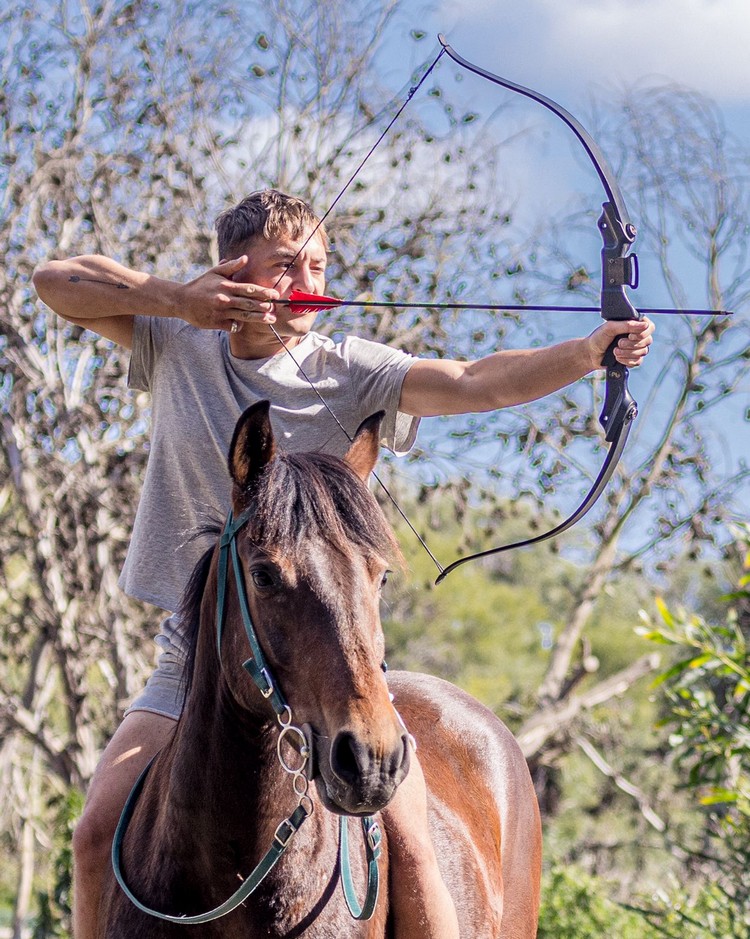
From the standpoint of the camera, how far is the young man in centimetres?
292

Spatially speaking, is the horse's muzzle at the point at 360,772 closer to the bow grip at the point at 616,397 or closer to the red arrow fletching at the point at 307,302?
the bow grip at the point at 616,397

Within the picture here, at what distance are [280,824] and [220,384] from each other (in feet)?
4.06

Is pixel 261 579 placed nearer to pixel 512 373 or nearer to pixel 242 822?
pixel 242 822

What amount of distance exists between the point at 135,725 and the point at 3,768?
293 inches

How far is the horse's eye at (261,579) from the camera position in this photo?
2.33m

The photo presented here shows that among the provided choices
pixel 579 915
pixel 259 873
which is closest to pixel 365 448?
pixel 259 873

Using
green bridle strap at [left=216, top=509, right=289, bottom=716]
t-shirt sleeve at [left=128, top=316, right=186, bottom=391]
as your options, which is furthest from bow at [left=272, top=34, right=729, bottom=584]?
t-shirt sleeve at [left=128, top=316, right=186, bottom=391]

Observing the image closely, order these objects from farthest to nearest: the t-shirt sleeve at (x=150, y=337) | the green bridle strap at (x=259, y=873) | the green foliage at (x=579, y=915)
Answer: the green foliage at (x=579, y=915) < the t-shirt sleeve at (x=150, y=337) < the green bridle strap at (x=259, y=873)

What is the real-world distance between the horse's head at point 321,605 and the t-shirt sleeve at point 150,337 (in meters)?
0.89

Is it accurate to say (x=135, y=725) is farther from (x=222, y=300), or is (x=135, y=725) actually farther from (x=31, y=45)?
(x=31, y=45)

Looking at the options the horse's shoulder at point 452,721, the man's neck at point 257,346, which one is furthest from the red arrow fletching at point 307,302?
Result: the horse's shoulder at point 452,721

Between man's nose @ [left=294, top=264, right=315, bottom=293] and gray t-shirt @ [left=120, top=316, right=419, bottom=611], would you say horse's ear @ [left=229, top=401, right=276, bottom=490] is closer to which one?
gray t-shirt @ [left=120, top=316, right=419, bottom=611]

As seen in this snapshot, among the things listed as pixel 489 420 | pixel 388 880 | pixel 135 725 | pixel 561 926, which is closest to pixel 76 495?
pixel 489 420

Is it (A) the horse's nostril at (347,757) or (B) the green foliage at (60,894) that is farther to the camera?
(B) the green foliage at (60,894)
